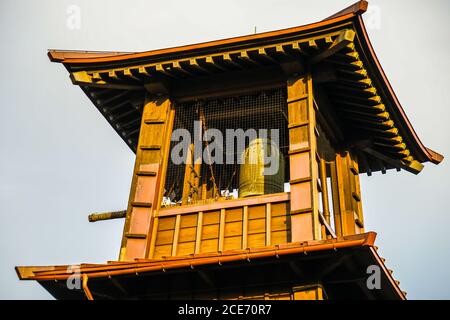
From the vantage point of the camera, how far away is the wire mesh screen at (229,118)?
14583 mm

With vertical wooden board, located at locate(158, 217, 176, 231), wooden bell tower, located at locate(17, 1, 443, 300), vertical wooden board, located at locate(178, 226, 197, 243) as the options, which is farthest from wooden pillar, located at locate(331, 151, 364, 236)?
vertical wooden board, located at locate(158, 217, 176, 231)

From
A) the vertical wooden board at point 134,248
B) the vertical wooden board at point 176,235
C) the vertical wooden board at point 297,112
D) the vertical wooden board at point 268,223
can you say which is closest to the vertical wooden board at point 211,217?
the vertical wooden board at point 176,235

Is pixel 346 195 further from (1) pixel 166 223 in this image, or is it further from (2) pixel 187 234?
(1) pixel 166 223

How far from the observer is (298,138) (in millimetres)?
13508

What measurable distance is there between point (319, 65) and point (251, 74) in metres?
1.24

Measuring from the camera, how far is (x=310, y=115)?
13.6m

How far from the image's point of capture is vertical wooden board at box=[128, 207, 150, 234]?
13344mm

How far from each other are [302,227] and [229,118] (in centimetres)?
331

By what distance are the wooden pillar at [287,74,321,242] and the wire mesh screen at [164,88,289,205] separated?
1.79 ft

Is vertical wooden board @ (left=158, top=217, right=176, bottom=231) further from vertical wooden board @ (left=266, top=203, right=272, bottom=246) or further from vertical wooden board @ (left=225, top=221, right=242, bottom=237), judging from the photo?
vertical wooden board @ (left=266, top=203, right=272, bottom=246)

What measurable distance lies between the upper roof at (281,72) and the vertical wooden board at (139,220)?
2456 mm

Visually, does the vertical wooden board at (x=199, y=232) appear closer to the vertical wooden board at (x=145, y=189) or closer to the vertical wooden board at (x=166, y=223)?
the vertical wooden board at (x=166, y=223)
